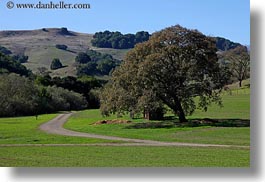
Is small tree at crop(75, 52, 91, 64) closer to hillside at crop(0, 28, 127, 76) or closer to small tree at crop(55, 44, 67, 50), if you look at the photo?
hillside at crop(0, 28, 127, 76)

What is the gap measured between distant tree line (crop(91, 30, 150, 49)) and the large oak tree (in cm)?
751

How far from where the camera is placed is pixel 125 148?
1638 cm

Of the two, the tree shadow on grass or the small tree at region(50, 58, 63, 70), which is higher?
the small tree at region(50, 58, 63, 70)

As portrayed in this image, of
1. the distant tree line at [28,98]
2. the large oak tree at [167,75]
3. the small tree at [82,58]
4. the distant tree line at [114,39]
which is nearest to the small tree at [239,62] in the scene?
the large oak tree at [167,75]

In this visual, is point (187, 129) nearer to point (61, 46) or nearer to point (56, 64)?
point (56, 64)

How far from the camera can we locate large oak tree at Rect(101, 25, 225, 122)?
24984 millimetres

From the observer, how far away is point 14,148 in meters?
15.6

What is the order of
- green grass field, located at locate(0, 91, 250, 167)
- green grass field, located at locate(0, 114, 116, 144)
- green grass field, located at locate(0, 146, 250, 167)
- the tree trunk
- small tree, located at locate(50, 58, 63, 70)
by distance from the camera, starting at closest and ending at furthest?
1. green grass field, located at locate(0, 146, 250, 167)
2. green grass field, located at locate(0, 91, 250, 167)
3. small tree, located at locate(50, 58, 63, 70)
4. green grass field, located at locate(0, 114, 116, 144)
5. the tree trunk

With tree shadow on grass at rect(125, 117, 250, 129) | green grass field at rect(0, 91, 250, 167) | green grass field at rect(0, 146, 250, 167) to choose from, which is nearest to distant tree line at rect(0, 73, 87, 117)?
green grass field at rect(0, 91, 250, 167)

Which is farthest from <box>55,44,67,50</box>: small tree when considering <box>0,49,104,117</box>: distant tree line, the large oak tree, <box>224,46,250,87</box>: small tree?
the large oak tree

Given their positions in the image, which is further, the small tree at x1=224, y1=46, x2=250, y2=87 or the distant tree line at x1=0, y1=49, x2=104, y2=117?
the distant tree line at x1=0, y1=49, x2=104, y2=117

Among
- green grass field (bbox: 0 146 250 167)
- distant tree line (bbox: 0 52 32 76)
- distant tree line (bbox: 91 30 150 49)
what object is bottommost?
green grass field (bbox: 0 146 250 167)

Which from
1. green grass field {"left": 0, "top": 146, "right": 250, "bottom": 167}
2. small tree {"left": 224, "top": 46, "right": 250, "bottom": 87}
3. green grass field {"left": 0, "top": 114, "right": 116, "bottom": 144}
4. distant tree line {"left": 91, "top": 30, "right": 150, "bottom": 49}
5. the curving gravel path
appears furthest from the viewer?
the curving gravel path

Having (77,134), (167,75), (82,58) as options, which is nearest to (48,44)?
(82,58)
